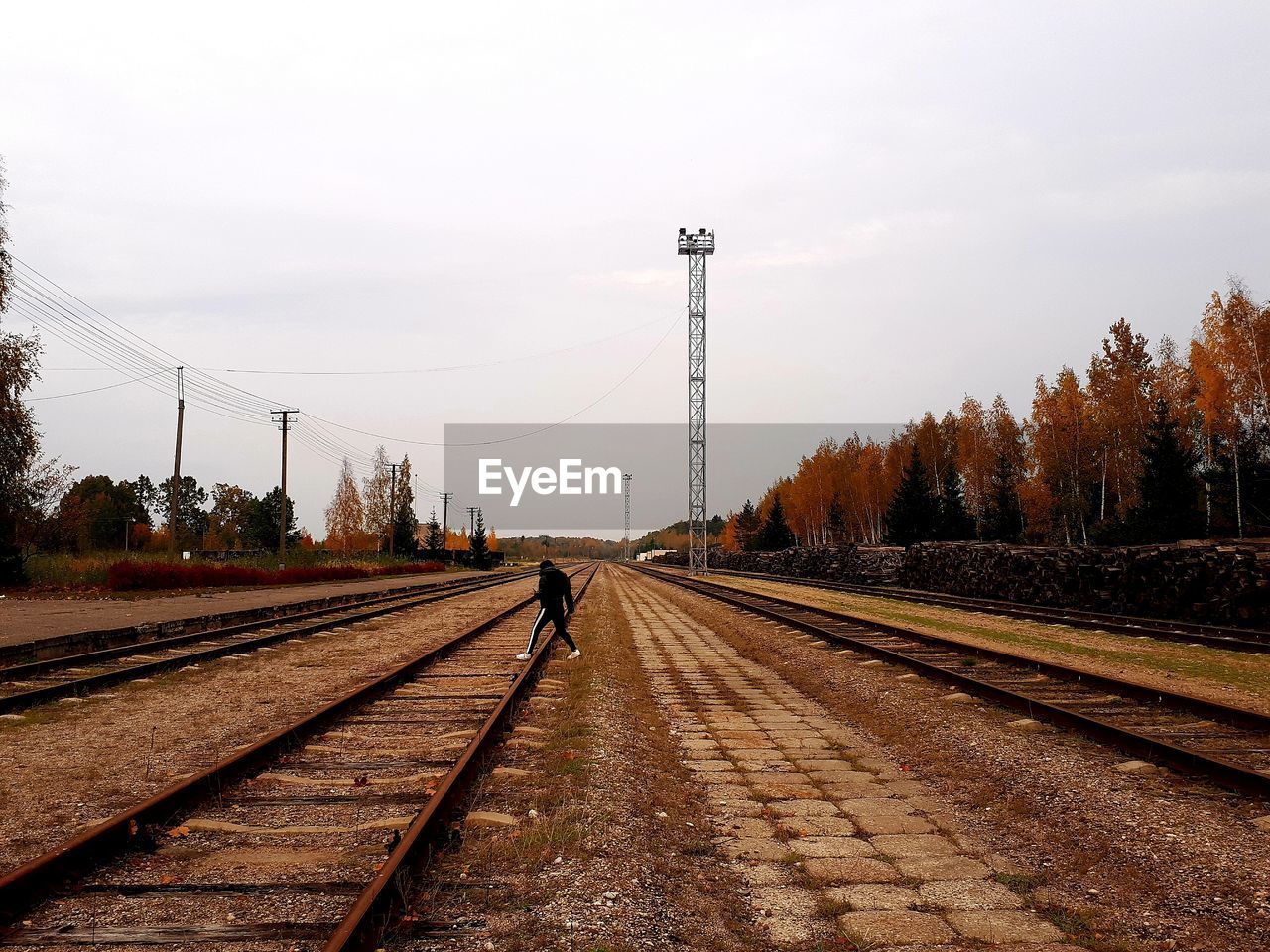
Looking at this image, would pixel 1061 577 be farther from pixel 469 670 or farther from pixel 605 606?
pixel 469 670

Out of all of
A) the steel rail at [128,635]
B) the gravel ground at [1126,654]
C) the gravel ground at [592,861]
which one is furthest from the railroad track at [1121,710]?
the steel rail at [128,635]

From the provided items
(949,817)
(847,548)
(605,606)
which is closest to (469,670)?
(949,817)

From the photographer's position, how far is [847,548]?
45750mm

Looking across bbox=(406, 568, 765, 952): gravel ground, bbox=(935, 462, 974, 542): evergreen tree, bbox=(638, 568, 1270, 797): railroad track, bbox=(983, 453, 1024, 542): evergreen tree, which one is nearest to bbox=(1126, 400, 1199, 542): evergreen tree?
bbox=(983, 453, 1024, 542): evergreen tree

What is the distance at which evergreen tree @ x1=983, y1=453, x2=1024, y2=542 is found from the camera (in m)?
53.4

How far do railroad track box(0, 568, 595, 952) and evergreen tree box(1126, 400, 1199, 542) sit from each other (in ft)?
124

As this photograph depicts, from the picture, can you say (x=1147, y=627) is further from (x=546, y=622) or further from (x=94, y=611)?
(x=94, y=611)

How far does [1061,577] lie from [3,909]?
2566 centimetres

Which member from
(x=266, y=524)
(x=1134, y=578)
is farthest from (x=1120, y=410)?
(x=266, y=524)

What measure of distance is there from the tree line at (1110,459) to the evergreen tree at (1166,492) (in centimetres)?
6

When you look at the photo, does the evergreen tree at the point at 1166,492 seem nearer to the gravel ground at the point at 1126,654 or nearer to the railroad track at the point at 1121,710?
the gravel ground at the point at 1126,654

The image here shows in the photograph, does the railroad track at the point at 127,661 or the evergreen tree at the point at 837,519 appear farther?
the evergreen tree at the point at 837,519

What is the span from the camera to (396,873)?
369 cm

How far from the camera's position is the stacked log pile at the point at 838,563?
3997cm
